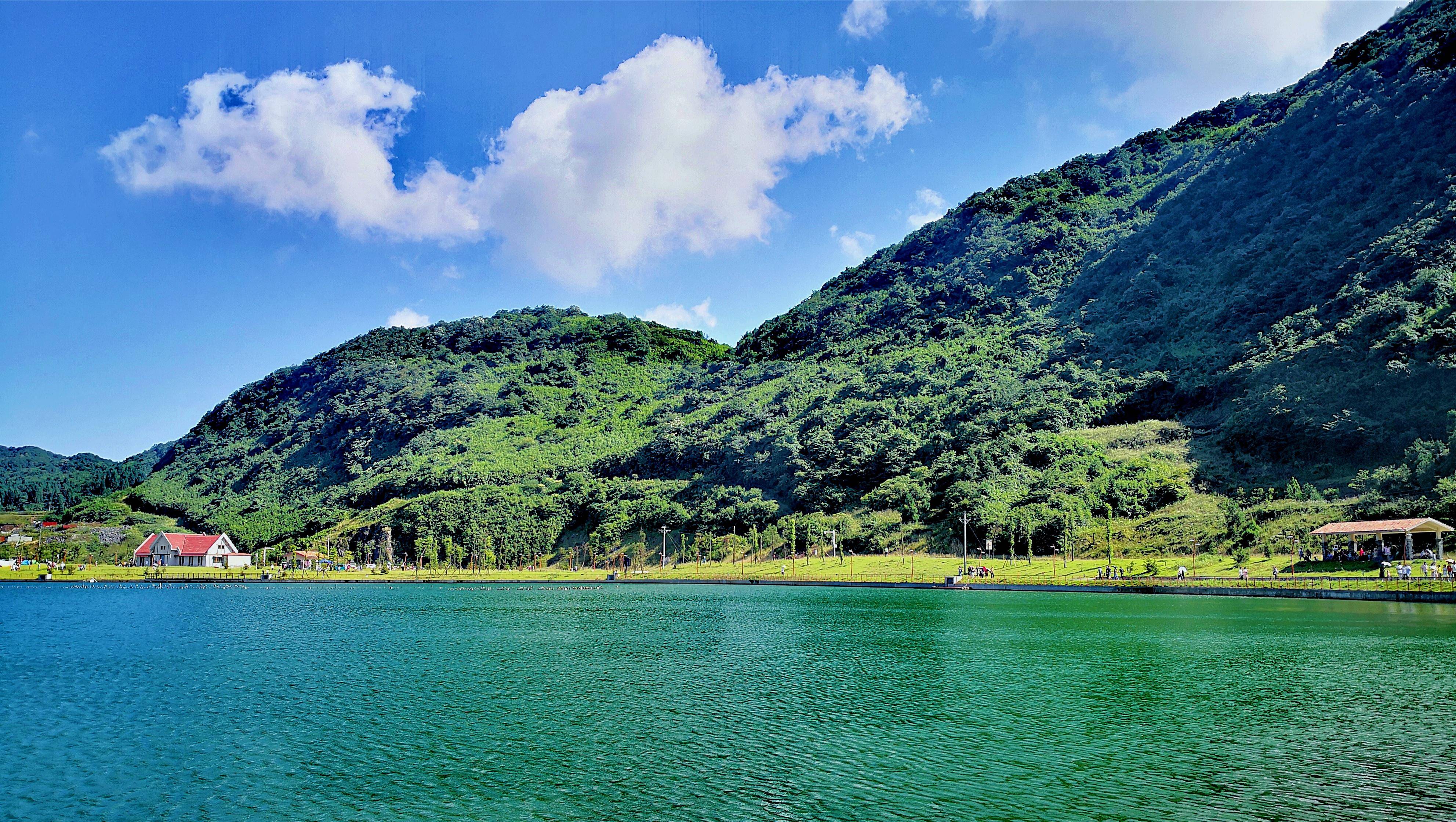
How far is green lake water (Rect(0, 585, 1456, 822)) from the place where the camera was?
49.0 feet

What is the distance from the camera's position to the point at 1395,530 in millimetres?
58562

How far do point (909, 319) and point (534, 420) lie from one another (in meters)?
76.4

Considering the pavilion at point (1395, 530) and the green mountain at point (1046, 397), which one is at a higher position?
the green mountain at point (1046, 397)

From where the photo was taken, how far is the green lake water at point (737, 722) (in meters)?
14.9

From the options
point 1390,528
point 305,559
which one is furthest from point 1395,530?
point 305,559

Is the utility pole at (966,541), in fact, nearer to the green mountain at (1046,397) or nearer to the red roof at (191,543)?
the green mountain at (1046,397)

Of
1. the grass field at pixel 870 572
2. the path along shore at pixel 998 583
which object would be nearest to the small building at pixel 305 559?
the grass field at pixel 870 572

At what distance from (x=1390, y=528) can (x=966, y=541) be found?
34.0 meters

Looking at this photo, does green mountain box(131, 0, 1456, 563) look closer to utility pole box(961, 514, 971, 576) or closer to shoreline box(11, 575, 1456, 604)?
utility pole box(961, 514, 971, 576)

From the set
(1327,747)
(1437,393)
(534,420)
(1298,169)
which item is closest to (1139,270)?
(1298,169)

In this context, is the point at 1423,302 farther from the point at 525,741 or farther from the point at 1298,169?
the point at 525,741

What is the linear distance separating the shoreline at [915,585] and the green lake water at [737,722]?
1050 cm

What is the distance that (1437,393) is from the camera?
83.1 m

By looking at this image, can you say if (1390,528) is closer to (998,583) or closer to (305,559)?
(998,583)
